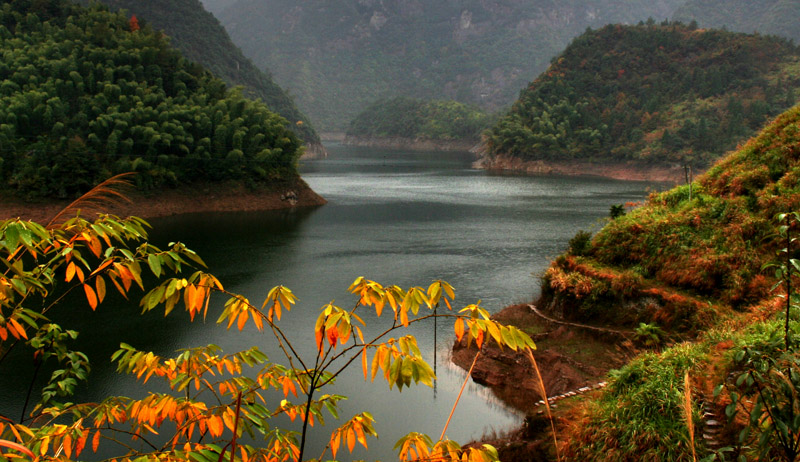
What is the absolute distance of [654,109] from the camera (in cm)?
7806

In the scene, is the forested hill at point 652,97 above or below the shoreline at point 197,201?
above

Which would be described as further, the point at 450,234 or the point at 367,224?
the point at 367,224

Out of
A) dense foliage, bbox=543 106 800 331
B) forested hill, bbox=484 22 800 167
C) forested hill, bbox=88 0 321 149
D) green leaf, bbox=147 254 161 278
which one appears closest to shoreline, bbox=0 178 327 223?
dense foliage, bbox=543 106 800 331

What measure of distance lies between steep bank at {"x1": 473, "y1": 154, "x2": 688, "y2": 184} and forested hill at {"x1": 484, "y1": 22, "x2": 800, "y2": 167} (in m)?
0.83

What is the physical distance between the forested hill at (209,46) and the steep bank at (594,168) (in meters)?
35.4

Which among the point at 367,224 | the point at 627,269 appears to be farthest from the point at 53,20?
the point at 627,269

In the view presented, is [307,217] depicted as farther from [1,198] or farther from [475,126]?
[475,126]

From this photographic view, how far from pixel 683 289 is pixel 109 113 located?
33.7m

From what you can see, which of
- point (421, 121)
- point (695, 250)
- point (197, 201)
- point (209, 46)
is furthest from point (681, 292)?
point (421, 121)

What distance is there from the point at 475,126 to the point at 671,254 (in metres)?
116

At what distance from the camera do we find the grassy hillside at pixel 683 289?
24.2 feet

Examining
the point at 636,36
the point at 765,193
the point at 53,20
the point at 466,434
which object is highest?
the point at 636,36

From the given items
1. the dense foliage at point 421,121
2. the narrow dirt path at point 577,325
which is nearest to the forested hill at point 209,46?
the dense foliage at point 421,121

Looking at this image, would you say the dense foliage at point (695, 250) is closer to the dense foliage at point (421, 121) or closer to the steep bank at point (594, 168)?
the steep bank at point (594, 168)
